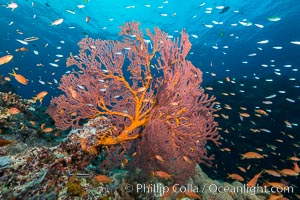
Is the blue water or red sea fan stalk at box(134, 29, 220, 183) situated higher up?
the blue water

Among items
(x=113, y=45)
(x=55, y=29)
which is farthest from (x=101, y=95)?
(x=55, y=29)

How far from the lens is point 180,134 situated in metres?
6.54

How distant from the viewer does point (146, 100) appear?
5.84 meters

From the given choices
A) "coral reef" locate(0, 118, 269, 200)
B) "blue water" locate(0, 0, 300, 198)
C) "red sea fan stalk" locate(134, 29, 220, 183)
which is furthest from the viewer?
"blue water" locate(0, 0, 300, 198)

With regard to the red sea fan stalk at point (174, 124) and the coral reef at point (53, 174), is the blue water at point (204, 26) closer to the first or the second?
the red sea fan stalk at point (174, 124)

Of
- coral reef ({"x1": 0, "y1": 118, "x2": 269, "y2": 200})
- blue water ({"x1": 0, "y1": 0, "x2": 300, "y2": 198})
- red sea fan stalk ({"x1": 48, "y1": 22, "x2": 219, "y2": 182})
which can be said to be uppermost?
blue water ({"x1": 0, "y1": 0, "x2": 300, "y2": 198})

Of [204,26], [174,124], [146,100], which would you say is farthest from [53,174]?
[204,26]

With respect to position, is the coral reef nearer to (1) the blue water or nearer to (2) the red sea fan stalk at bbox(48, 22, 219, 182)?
(2) the red sea fan stalk at bbox(48, 22, 219, 182)

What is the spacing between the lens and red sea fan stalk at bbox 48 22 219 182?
19.3ft

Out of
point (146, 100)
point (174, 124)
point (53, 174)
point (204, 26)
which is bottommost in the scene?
point (53, 174)

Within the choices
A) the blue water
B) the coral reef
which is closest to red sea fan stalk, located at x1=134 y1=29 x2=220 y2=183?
the coral reef

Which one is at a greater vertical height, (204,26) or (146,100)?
(204,26)

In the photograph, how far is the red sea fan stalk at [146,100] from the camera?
19.3ft

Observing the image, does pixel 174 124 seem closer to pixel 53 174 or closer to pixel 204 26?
pixel 53 174
